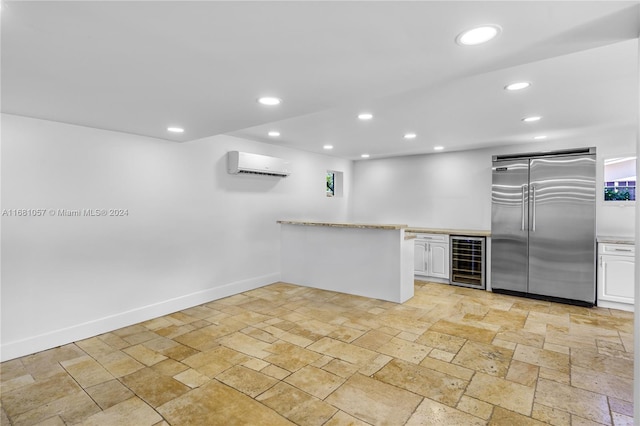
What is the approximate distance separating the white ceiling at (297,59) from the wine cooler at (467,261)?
7.68ft

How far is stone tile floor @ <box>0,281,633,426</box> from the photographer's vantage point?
6.95 ft

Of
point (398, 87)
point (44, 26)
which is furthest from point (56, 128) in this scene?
point (398, 87)

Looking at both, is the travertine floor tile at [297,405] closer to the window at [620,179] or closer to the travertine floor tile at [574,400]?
the travertine floor tile at [574,400]

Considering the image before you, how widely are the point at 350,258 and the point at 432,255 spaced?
1.60 m

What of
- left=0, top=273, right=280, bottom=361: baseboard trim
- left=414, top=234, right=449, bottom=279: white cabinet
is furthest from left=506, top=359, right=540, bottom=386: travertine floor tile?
left=0, top=273, right=280, bottom=361: baseboard trim

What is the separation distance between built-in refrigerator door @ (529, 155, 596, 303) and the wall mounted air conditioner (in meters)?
3.66

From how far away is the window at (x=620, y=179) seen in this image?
4.52m

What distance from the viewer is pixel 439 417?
206 cm

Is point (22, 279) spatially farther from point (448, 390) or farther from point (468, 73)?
point (468, 73)

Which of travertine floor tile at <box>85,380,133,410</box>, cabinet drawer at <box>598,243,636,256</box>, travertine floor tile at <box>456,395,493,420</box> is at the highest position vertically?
cabinet drawer at <box>598,243,636,256</box>

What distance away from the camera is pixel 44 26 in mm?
1444

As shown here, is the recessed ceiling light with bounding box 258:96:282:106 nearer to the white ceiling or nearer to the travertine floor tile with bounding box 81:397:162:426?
the white ceiling

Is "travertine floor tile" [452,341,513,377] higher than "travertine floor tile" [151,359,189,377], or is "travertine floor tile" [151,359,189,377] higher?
"travertine floor tile" [452,341,513,377]

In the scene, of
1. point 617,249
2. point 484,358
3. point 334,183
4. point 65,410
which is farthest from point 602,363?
point 334,183
